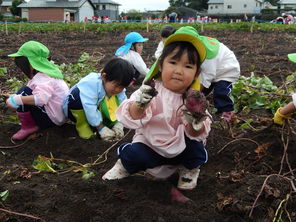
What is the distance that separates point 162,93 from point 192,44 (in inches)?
12.7

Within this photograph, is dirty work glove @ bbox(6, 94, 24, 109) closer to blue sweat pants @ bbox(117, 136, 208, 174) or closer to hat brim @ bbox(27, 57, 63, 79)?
hat brim @ bbox(27, 57, 63, 79)

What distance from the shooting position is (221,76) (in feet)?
11.8

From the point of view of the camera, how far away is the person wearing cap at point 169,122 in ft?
6.70

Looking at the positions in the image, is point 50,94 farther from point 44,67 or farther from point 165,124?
point 165,124

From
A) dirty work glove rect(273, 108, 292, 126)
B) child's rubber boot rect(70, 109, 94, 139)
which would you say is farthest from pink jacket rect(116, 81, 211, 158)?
child's rubber boot rect(70, 109, 94, 139)

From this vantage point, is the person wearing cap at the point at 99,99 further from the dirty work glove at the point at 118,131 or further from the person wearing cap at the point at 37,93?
the person wearing cap at the point at 37,93

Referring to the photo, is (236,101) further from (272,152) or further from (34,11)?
(34,11)

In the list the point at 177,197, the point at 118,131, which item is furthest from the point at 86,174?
the point at 118,131

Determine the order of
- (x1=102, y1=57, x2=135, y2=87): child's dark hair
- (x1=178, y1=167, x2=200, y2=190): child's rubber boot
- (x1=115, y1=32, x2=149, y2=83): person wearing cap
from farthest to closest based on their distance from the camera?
1. (x1=115, y1=32, x2=149, y2=83): person wearing cap
2. (x1=102, y1=57, x2=135, y2=87): child's dark hair
3. (x1=178, y1=167, x2=200, y2=190): child's rubber boot

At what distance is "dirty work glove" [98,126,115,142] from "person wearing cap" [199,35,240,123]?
936mm

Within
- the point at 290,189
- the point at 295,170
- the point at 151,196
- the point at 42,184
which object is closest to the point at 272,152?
the point at 295,170

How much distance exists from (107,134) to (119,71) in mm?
557

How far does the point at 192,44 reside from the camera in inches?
81.4

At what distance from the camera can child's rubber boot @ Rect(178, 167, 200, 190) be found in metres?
2.27
